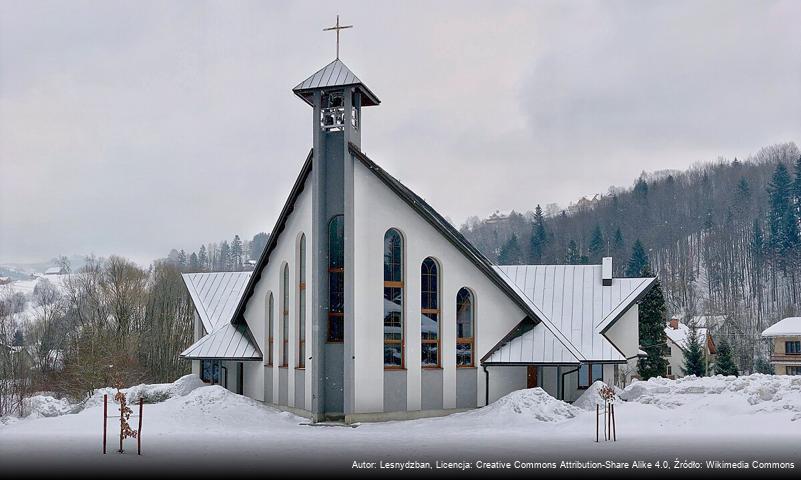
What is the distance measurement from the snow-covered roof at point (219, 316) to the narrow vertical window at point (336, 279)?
4879 millimetres

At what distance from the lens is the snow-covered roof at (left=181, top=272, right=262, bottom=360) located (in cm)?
2952

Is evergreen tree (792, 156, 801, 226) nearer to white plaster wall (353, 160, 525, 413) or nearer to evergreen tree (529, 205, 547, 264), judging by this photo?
evergreen tree (529, 205, 547, 264)

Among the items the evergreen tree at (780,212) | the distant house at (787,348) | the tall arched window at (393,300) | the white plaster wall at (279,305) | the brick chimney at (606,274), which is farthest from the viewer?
the evergreen tree at (780,212)

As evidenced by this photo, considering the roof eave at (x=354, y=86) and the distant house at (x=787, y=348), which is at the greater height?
the roof eave at (x=354, y=86)

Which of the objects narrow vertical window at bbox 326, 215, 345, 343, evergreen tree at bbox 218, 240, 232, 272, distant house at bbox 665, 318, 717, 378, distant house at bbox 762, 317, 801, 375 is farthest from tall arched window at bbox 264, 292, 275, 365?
evergreen tree at bbox 218, 240, 232, 272

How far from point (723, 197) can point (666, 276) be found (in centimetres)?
2125

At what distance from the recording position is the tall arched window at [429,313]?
26.0 m

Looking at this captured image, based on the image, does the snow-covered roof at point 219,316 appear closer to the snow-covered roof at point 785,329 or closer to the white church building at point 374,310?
the white church building at point 374,310

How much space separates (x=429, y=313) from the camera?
85.7ft

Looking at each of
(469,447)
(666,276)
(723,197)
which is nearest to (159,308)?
(469,447)

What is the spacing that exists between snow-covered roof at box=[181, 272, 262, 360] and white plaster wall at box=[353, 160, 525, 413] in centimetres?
585

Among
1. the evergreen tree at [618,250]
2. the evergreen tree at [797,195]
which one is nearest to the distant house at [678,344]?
the evergreen tree at [797,195]

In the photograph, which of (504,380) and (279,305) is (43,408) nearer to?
(279,305)

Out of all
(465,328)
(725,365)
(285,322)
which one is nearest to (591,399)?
(465,328)
